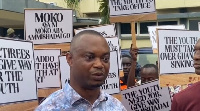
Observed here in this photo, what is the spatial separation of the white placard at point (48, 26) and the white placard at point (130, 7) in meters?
0.68

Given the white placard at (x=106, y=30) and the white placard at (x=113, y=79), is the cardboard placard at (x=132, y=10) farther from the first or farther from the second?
the white placard at (x=113, y=79)

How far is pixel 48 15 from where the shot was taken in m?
4.99

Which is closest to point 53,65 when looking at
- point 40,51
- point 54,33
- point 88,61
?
point 40,51

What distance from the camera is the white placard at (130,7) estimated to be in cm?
534

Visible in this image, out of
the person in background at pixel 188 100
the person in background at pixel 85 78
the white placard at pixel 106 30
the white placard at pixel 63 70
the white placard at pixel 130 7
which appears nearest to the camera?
the person in background at pixel 85 78

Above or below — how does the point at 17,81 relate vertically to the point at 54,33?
below

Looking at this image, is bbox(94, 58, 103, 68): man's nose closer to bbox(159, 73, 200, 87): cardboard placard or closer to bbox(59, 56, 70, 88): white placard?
bbox(59, 56, 70, 88): white placard

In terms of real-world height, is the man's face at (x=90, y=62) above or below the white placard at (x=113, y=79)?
above

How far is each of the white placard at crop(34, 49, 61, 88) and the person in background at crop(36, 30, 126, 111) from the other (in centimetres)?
210

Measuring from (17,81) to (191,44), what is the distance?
228cm

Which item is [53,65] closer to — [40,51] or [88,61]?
[40,51]

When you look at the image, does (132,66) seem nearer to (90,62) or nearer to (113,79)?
(113,79)

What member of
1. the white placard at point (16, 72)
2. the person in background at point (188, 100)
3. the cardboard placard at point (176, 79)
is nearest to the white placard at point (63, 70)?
the white placard at point (16, 72)

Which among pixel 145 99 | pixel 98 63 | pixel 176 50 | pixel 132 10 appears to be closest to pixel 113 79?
pixel 145 99
